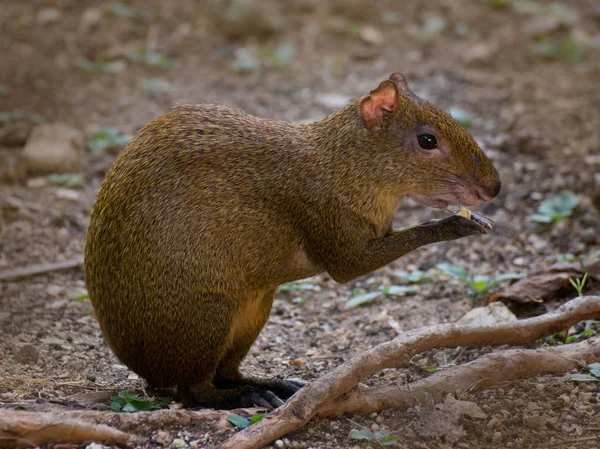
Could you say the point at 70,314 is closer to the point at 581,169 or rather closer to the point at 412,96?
the point at 412,96

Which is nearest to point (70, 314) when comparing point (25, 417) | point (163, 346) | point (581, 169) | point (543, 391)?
point (163, 346)

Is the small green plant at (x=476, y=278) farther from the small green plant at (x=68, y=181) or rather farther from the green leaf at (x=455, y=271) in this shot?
the small green plant at (x=68, y=181)

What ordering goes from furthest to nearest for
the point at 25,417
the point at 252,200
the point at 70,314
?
the point at 70,314
the point at 252,200
the point at 25,417

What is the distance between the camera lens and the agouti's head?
5020 millimetres

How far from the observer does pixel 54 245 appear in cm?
692

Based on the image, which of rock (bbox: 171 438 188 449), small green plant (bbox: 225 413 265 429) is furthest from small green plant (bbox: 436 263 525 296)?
rock (bbox: 171 438 188 449)

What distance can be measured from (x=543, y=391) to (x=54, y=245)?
4104 mm

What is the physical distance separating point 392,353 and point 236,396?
1032 millimetres

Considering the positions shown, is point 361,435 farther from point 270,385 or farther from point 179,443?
point 270,385

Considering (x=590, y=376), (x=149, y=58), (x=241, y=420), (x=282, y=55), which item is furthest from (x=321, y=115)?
(x=241, y=420)

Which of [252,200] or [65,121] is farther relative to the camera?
[65,121]

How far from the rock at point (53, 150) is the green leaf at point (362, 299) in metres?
3.30

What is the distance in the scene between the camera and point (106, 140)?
8.64 meters

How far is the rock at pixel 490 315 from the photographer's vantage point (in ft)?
17.8
